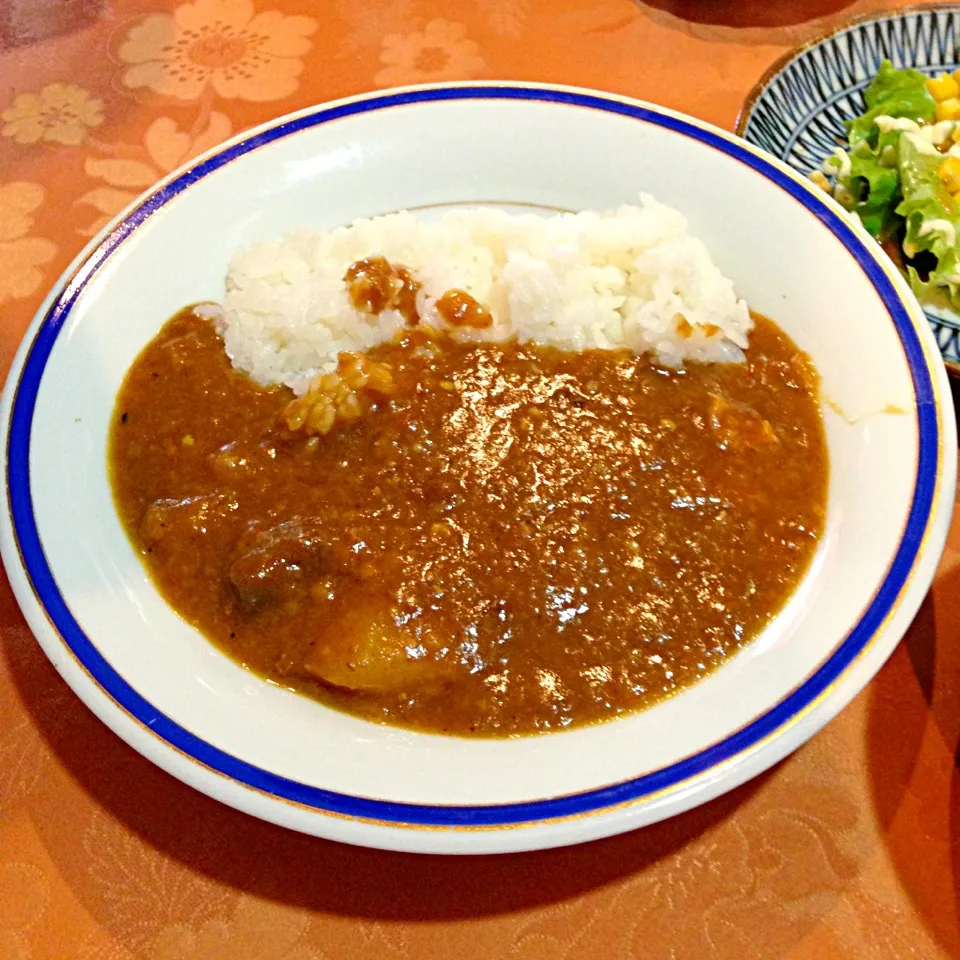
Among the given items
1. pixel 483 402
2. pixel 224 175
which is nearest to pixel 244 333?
pixel 224 175

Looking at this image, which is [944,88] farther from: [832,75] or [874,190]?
[874,190]

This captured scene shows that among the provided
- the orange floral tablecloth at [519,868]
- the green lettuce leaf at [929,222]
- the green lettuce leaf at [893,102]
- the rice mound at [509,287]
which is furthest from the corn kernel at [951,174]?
the orange floral tablecloth at [519,868]

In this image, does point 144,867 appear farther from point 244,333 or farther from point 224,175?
point 224,175

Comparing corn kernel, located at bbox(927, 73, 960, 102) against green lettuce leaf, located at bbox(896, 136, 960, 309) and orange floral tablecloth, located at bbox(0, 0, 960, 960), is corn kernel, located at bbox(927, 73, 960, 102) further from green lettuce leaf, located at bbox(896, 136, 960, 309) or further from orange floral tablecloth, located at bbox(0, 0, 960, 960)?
orange floral tablecloth, located at bbox(0, 0, 960, 960)

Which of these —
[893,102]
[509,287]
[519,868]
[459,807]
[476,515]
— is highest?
[893,102]

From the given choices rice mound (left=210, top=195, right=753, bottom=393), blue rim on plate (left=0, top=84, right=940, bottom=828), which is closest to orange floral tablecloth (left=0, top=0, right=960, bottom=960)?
blue rim on plate (left=0, top=84, right=940, bottom=828)

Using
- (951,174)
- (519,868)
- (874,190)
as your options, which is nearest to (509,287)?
(874,190)

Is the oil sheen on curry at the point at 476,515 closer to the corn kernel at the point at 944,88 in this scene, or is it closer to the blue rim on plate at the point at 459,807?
the blue rim on plate at the point at 459,807
